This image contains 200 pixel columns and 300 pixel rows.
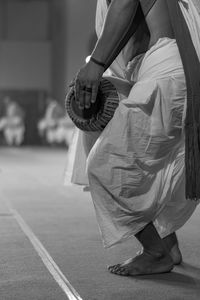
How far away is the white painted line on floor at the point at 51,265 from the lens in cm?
243

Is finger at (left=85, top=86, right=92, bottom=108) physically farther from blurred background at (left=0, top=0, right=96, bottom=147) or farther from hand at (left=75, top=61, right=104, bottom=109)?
blurred background at (left=0, top=0, right=96, bottom=147)

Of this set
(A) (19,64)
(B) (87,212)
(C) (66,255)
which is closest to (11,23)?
(A) (19,64)

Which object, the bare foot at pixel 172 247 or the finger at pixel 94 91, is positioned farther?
the bare foot at pixel 172 247

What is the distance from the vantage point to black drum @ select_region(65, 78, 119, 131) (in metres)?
2.67

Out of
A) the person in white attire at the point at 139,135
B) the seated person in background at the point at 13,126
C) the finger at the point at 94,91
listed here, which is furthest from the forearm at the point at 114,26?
the seated person in background at the point at 13,126

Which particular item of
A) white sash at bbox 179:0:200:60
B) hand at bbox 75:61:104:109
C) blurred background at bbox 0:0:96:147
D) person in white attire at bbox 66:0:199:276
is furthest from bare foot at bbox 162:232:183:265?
blurred background at bbox 0:0:96:147

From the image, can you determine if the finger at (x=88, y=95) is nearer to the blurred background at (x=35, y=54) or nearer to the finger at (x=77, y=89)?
the finger at (x=77, y=89)

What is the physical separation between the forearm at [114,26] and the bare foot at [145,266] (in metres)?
0.84

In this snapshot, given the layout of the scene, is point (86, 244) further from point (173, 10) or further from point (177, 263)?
point (173, 10)

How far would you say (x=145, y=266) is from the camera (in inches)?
109

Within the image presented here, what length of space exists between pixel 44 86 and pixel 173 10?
19461 mm

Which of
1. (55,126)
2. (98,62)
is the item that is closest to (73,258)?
(98,62)

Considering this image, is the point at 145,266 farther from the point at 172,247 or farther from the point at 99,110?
the point at 99,110

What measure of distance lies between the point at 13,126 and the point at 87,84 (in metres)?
15.5
